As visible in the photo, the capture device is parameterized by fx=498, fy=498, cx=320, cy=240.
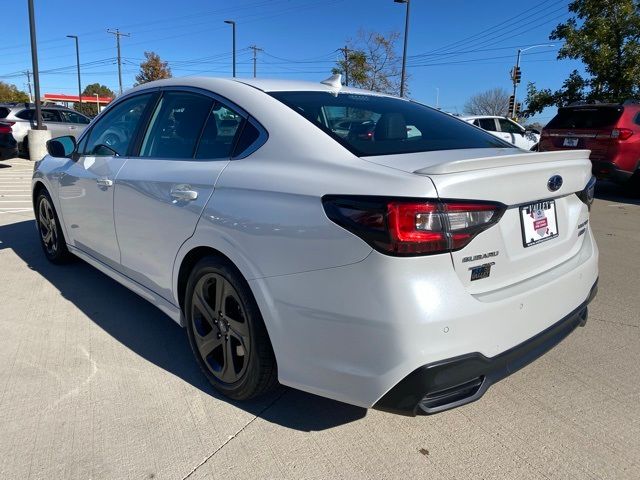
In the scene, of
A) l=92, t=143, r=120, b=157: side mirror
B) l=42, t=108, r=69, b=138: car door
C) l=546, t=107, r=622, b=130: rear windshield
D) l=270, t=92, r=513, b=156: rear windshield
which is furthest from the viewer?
l=42, t=108, r=69, b=138: car door

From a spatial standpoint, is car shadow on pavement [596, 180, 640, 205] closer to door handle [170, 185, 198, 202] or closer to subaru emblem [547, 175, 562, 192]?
subaru emblem [547, 175, 562, 192]

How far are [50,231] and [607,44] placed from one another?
1543 cm

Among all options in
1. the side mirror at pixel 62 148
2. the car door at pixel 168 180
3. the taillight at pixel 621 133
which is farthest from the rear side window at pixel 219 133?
the taillight at pixel 621 133

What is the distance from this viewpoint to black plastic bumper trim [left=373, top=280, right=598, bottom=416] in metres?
1.81

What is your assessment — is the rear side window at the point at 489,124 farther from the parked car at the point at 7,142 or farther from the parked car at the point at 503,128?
the parked car at the point at 7,142

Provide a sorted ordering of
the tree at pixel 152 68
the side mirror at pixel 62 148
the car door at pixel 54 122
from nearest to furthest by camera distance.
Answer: the side mirror at pixel 62 148 → the car door at pixel 54 122 → the tree at pixel 152 68

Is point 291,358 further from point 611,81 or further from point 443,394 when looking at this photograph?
point 611,81

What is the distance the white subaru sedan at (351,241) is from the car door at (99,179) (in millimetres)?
276

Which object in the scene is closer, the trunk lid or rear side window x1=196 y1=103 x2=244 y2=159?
the trunk lid

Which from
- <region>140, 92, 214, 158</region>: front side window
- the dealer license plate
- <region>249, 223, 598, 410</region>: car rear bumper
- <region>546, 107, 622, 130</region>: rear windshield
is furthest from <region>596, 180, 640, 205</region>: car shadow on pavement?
<region>140, 92, 214, 158</region>: front side window

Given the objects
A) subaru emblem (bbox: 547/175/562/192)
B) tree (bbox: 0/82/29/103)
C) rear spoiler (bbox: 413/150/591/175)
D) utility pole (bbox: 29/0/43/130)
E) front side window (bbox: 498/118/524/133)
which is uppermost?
tree (bbox: 0/82/29/103)

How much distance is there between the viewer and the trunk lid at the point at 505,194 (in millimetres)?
1842

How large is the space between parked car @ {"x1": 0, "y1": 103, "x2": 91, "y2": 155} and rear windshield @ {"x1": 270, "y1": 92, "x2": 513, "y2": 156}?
13.1m

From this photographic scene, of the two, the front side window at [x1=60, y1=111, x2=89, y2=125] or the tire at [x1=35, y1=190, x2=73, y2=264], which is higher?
the front side window at [x1=60, y1=111, x2=89, y2=125]
